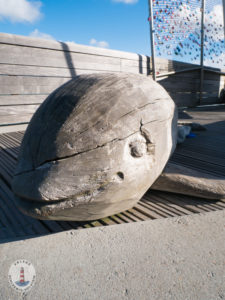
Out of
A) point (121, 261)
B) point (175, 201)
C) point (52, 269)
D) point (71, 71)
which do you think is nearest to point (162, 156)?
point (175, 201)

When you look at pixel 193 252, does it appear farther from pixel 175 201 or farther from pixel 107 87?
pixel 107 87

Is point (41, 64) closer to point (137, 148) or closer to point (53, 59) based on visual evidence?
point (53, 59)

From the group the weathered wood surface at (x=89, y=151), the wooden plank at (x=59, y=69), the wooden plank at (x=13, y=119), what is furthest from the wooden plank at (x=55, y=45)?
the weathered wood surface at (x=89, y=151)

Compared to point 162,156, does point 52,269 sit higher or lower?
lower

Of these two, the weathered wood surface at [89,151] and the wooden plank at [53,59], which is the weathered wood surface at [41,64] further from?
the weathered wood surface at [89,151]

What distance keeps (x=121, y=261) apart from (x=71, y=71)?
5654mm

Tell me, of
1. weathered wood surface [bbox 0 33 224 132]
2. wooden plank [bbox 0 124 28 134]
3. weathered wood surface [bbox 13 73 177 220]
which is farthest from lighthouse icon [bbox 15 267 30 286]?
weathered wood surface [bbox 0 33 224 132]

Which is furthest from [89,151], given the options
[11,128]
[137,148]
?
[11,128]

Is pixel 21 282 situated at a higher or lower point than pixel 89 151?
lower

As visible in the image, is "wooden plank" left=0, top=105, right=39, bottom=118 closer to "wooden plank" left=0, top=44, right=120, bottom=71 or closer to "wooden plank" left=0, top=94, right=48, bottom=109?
"wooden plank" left=0, top=94, right=48, bottom=109

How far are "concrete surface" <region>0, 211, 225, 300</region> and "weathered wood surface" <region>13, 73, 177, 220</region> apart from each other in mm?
231

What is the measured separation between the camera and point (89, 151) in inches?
61.6

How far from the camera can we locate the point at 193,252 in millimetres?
1589

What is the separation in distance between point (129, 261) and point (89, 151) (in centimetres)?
77
